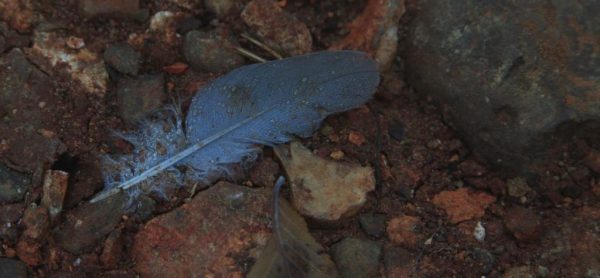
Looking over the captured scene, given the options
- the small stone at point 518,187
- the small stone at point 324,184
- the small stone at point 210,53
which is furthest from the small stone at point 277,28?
the small stone at point 518,187

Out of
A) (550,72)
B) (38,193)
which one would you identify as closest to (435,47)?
(550,72)

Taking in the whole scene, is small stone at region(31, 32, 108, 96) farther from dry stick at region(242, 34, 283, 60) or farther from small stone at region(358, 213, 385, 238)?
small stone at region(358, 213, 385, 238)

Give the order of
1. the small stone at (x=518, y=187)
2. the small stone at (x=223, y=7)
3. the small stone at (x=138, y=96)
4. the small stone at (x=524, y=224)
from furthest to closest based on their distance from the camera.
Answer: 1. the small stone at (x=223, y=7)
2. the small stone at (x=138, y=96)
3. the small stone at (x=518, y=187)
4. the small stone at (x=524, y=224)

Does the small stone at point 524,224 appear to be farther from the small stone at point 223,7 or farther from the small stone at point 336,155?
the small stone at point 223,7

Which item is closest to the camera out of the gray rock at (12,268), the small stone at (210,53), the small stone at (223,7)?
the gray rock at (12,268)

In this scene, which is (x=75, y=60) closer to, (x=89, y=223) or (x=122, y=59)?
(x=122, y=59)

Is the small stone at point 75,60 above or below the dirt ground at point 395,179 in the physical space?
above

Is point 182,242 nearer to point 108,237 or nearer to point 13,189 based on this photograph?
point 108,237

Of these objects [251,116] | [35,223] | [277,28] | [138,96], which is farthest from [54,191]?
[277,28]
